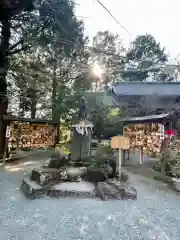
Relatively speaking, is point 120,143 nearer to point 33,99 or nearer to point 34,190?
point 34,190

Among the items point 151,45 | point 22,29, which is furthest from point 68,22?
point 151,45

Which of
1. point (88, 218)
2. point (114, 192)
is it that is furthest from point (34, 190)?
point (114, 192)

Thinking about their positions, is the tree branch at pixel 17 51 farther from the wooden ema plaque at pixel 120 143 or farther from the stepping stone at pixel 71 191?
the stepping stone at pixel 71 191

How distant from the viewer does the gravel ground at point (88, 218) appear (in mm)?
2598

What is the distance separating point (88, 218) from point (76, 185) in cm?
136

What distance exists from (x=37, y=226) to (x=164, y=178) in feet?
13.5

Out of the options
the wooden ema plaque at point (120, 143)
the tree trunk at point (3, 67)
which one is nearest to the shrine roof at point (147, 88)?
the tree trunk at point (3, 67)

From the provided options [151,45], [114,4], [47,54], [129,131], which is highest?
[151,45]

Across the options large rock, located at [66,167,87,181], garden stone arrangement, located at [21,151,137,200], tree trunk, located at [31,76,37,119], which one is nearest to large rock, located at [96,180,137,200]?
garden stone arrangement, located at [21,151,137,200]

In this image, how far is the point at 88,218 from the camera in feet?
10.1

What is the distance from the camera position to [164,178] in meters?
5.57

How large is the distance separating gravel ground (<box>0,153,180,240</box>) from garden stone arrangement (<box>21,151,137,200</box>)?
185mm

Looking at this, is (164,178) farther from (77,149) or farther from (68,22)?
(68,22)

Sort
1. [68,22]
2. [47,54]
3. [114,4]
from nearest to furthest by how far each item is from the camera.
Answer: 1. [114,4]
2. [68,22]
3. [47,54]
